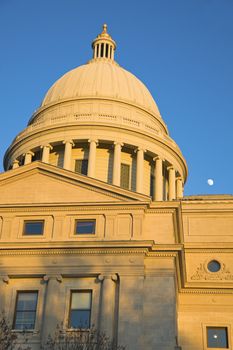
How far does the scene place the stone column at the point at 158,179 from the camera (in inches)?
2223

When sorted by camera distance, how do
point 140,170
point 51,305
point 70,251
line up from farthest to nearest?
point 140,170 < point 70,251 < point 51,305

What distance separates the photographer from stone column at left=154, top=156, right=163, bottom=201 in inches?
2223

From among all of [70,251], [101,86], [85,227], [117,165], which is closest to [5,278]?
[70,251]

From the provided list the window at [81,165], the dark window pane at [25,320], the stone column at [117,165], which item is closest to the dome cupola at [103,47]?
the stone column at [117,165]

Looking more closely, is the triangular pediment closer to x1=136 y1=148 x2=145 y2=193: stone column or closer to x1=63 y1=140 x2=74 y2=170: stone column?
x1=63 y1=140 x2=74 y2=170: stone column

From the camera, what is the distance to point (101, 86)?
2499 inches

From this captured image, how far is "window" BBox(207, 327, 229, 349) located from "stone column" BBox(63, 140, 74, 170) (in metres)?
20.3

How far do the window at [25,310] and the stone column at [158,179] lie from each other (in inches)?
897

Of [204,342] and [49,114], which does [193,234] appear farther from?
[49,114]

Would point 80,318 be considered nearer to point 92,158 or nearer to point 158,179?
point 92,158

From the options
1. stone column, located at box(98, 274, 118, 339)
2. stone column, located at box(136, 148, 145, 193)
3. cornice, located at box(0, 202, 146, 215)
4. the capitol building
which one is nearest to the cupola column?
stone column, located at box(136, 148, 145, 193)

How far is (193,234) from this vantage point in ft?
155

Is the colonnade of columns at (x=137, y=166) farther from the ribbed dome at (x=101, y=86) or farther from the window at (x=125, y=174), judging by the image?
the ribbed dome at (x=101, y=86)

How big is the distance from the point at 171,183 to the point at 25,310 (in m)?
27.6
